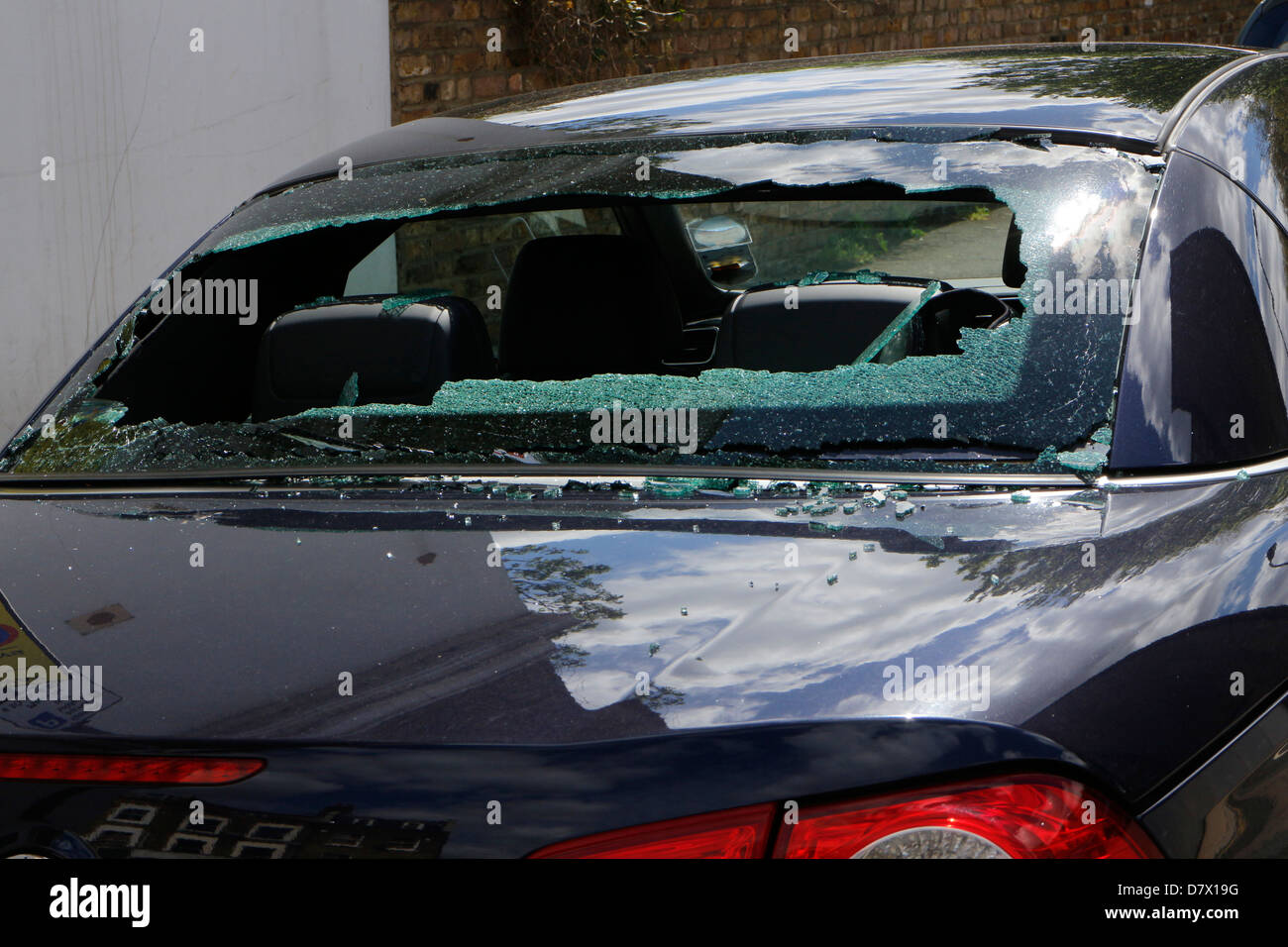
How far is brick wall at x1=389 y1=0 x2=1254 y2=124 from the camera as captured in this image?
6934 mm

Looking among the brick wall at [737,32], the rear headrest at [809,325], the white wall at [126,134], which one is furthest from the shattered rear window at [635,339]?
the brick wall at [737,32]

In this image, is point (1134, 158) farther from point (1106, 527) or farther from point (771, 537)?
point (771, 537)

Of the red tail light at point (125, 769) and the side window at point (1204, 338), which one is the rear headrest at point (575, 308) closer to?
the side window at point (1204, 338)

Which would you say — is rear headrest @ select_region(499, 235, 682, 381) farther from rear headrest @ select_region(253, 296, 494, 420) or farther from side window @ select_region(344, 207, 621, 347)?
rear headrest @ select_region(253, 296, 494, 420)

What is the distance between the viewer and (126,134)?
588 cm

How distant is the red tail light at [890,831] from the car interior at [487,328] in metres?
0.97

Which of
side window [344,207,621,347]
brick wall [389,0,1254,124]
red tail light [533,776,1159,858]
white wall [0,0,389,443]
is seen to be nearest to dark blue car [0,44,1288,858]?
red tail light [533,776,1159,858]

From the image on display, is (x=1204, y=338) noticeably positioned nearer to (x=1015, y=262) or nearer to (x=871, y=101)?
(x=1015, y=262)

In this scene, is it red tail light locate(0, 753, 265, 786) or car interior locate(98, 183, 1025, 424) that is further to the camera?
car interior locate(98, 183, 1025, 424)

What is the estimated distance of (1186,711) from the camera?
1.28 meters

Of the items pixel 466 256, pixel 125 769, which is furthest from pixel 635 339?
pixel 466 256

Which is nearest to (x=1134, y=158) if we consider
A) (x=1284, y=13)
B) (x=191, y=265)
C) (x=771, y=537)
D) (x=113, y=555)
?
(x=771, y=537)

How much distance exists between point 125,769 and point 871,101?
162 cm

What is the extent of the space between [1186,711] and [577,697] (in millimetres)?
576
